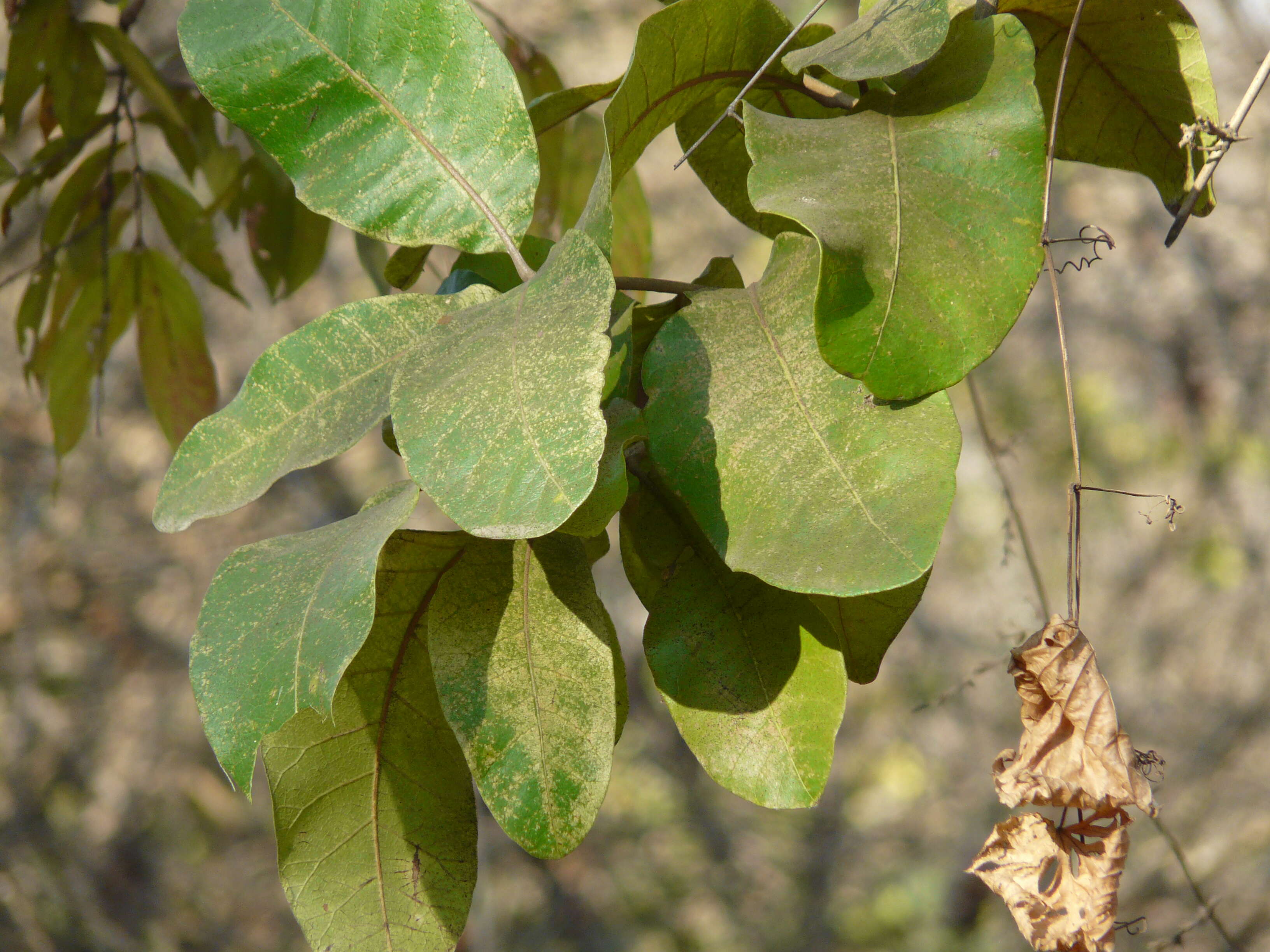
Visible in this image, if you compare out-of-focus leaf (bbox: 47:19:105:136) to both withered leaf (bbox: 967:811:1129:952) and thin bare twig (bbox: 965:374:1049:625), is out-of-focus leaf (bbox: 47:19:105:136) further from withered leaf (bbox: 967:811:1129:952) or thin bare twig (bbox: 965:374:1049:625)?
withered leaf (bbox: 967:811:1129:952)

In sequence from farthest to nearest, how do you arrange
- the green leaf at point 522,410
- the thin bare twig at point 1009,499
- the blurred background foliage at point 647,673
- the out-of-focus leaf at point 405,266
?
the blurred background foliage at point 647,673 < the thin bare twig at point 1009,499 < the out-of-focus leaf at point 405,266 < the green leaf at point 522,410

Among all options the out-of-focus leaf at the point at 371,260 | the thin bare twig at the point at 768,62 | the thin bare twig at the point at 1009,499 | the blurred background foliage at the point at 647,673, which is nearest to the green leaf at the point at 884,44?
the thin bare twig at the point at 768,62

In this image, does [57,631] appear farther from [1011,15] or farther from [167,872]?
[1011,15]

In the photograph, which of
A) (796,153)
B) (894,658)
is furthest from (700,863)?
(796,153)

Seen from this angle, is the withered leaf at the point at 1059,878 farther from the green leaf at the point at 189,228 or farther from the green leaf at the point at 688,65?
the green leaf at the point at 189,228

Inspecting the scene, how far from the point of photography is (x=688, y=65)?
429mm

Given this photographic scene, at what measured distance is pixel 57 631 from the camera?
8.11 feet

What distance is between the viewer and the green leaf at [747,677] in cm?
42

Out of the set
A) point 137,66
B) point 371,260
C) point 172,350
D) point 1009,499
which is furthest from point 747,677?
point 172,350

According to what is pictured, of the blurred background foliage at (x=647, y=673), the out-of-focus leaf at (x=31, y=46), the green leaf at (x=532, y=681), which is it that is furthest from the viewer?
the blurred background foliage at (x=647, y=673)

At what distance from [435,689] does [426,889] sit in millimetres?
90

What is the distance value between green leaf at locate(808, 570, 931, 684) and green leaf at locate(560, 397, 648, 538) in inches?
4.3

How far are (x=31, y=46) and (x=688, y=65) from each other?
71 centimetres

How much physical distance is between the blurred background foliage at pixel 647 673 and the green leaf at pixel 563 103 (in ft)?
6.33
